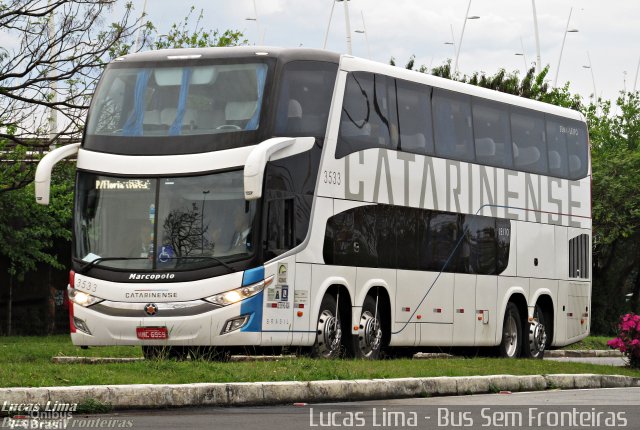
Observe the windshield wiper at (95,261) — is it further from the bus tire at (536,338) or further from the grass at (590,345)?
the grass at (590,345)

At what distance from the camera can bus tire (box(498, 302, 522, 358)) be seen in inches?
1006

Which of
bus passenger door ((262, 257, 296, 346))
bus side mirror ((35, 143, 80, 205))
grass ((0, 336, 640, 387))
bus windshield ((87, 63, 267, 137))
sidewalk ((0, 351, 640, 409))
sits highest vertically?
bus windshield ((87, 63, 267, 137))

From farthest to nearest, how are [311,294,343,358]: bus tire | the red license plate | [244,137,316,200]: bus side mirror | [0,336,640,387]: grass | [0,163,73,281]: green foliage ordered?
[0,163,73,281]: green foliage < [311,294,343,358]: bus tire < the red license plate < [244,137,316,200]: bus side mirror < [0,336,640,387]: grass

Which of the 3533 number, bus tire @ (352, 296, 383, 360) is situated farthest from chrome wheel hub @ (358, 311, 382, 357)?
the 3533 number

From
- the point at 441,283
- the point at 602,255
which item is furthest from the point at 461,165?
the point at 602,255

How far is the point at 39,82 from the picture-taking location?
2634 cm

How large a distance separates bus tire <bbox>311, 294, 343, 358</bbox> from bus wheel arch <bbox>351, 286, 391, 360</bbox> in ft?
1.31

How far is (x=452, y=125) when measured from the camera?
23.5 meters

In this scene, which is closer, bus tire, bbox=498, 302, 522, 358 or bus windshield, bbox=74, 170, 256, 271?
bus windshield, bbox=74, 170, 256, 271

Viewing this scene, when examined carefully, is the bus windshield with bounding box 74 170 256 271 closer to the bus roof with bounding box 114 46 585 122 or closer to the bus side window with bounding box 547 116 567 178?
the bus roof with bounding box 114 46 585 122

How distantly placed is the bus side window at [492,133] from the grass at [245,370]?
4793 mm

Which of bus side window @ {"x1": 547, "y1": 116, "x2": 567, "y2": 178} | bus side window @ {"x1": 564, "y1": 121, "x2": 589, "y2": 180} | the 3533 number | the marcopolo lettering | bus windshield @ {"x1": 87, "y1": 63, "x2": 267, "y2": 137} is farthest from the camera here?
bus side window @ {"x1": 564, "y1": 121, "x2": 589, "y2": 180}

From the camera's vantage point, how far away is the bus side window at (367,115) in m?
20.9

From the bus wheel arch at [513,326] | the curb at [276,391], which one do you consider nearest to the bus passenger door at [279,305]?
the curb at [276,391]
